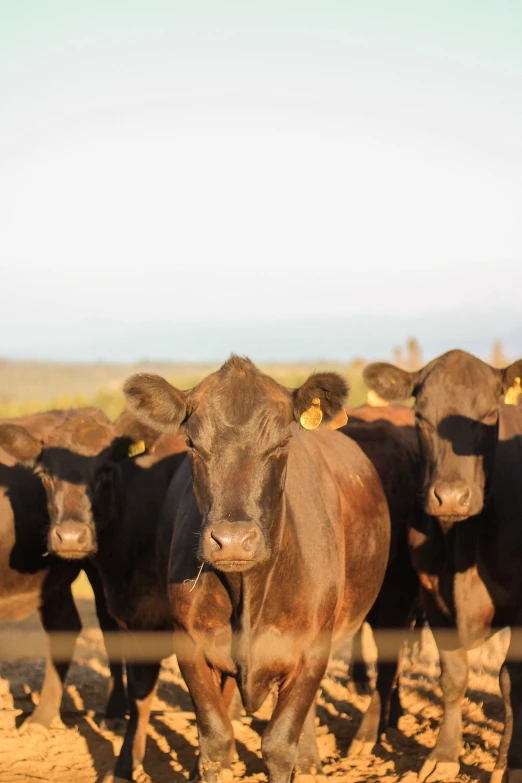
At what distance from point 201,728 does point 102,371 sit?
8743 centimetres

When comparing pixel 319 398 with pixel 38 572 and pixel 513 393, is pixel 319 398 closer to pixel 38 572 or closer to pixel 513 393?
pixel 513 393

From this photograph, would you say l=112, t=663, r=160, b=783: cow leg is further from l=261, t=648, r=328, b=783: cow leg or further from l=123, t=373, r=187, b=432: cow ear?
l=123, t=373, r=187, b=432: cow ear

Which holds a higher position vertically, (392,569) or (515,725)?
(392,569)

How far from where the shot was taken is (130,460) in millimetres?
7203

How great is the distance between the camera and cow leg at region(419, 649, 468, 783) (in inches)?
248

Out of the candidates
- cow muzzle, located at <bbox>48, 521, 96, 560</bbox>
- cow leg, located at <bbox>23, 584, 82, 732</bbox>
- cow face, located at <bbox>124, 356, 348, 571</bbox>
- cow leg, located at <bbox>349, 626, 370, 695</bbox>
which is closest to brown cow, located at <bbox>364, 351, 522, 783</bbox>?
cow face, located at <bbox>124, 356, 348, 571</bbox>

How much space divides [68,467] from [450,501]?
2.46 meters

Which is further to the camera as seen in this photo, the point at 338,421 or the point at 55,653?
the point at 55,653

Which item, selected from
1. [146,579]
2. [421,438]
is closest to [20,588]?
[146,579]

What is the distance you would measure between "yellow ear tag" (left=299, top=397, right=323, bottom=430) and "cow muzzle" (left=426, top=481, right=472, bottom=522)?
1033 mm

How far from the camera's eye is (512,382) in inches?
248

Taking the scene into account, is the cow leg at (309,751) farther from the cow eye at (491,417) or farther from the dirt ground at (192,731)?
the cow eye at (491,417)

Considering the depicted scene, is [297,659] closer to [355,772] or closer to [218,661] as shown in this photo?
[218,661]

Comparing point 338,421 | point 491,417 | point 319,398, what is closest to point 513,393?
point 491,417
